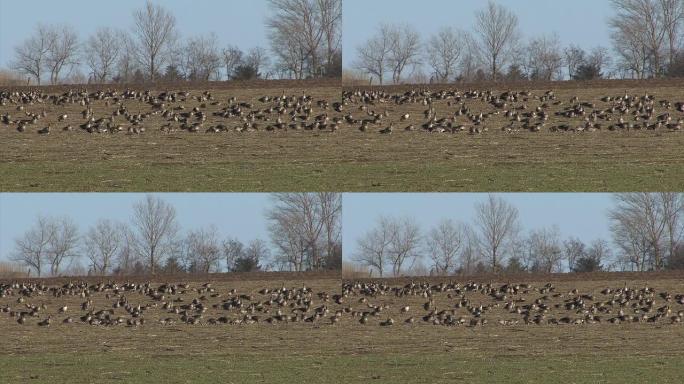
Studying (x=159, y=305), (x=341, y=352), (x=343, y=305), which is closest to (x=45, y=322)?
(x=159, y=305)

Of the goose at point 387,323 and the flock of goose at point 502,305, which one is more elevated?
the flock of goose at point 502,305

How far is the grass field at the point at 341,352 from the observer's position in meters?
25.7

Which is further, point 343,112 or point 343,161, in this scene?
point 343,112

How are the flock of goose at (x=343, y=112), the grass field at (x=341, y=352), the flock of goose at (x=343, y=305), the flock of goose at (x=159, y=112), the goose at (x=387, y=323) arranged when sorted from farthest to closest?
1. the flock of goose at (x=159, y=112)
2. the flock of goose at (x=343, y=112)
3. the flock of goose at (x=343, y=305)
4. the goose at (x=387, y=323)
5. the grass field at (x=341, y=352)

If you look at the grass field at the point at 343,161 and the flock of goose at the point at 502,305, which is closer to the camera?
the flock of goose at the point at 502,305

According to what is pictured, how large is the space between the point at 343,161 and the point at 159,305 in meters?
5.95

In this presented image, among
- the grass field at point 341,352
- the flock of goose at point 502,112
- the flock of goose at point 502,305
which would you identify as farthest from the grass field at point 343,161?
the grass field at point 341,352

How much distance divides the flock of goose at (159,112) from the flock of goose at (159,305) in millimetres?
4245

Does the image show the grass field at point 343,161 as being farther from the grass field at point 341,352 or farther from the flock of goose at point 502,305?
the grass field at point 341,352

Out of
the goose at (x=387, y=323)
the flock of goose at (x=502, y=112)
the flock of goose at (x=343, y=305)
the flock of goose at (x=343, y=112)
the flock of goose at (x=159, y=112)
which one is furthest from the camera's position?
the flock of goose at (x=159, y=112)

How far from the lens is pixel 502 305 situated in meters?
34.0

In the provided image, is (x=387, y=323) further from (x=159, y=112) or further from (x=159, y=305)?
(x=159, y=112)

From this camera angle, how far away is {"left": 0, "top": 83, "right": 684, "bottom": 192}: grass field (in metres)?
32.5

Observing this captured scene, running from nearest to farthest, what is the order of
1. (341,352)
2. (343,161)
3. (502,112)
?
(341,352), (343,161), (502,112)
